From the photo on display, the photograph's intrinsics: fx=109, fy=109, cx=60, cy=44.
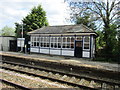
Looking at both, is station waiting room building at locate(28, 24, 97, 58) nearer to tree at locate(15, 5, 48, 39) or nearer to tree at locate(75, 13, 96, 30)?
tree at locate(75, 13, 96, 30)

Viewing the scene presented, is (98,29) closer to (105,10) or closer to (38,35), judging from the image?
(105,10)

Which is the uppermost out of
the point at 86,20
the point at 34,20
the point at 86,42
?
the point at 34,20

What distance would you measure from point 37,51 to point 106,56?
34.0ft

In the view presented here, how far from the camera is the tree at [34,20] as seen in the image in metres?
25.4

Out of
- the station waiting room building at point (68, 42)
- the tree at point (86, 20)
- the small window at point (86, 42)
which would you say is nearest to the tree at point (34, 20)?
the station waiting room building at point (68, 42)

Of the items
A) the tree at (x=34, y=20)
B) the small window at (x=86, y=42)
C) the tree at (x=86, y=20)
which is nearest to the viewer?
the small window at (x=86, y=42)

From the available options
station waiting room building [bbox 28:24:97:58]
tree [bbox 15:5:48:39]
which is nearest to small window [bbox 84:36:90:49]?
station waiting room building [bbox 28:24:97:58]

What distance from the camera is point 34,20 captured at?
25609 mm

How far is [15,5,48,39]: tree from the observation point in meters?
25.4

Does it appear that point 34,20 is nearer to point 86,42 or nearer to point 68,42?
point 68,42

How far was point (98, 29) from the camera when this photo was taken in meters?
18.3

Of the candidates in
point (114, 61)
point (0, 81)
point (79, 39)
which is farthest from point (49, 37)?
point (0, 81)

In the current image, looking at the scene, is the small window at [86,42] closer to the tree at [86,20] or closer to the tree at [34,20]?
the tree at [86,20]

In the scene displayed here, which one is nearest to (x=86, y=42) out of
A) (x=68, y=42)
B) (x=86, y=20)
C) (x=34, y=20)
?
(x=68, y=42)
